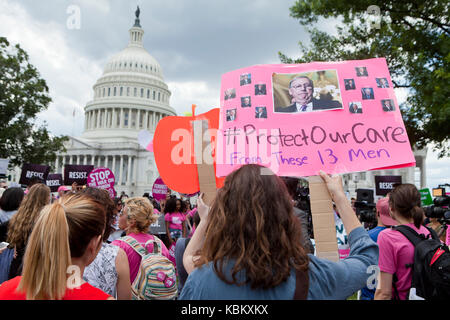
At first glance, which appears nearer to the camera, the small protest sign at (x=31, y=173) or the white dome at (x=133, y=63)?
the small protest sign at (x=31, y=173)

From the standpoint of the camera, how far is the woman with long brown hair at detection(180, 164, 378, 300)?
1.46 meters

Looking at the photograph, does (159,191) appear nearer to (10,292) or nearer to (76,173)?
(76,173)

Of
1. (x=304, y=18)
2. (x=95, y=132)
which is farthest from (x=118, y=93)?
(x=304, y=18)

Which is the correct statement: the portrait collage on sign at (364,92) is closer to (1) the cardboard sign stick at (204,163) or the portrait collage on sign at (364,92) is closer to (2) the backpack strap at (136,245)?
(1) the cardboard sign stick at (204,163)

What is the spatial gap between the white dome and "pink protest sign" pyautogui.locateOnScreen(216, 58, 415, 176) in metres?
87.6

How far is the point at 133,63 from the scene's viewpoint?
8606cm

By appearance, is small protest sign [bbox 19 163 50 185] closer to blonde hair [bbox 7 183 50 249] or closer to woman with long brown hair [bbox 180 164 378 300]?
blonde hair [bbox 7 183 50 249]

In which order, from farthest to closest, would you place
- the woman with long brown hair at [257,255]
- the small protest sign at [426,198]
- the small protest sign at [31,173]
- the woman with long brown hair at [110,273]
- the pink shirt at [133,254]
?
the small protest sign at [31,173]
the small protest sign at [426,198]
the pink shirt at [133,254]
the woman with long brown hair at [110,273]
the woman with long brown hair at [257,255]

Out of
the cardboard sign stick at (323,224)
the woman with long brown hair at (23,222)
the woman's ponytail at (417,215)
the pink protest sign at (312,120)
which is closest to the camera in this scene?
the cardboard sign stick at (323,224)

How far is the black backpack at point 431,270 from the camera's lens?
8.54 ft

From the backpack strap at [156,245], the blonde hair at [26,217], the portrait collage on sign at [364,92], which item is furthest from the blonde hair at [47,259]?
the portrait collage on sign at [364,92]

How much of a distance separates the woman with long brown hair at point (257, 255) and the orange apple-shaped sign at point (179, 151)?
1.27 m

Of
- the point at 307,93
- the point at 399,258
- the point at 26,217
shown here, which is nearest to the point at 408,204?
the point at 399,258
